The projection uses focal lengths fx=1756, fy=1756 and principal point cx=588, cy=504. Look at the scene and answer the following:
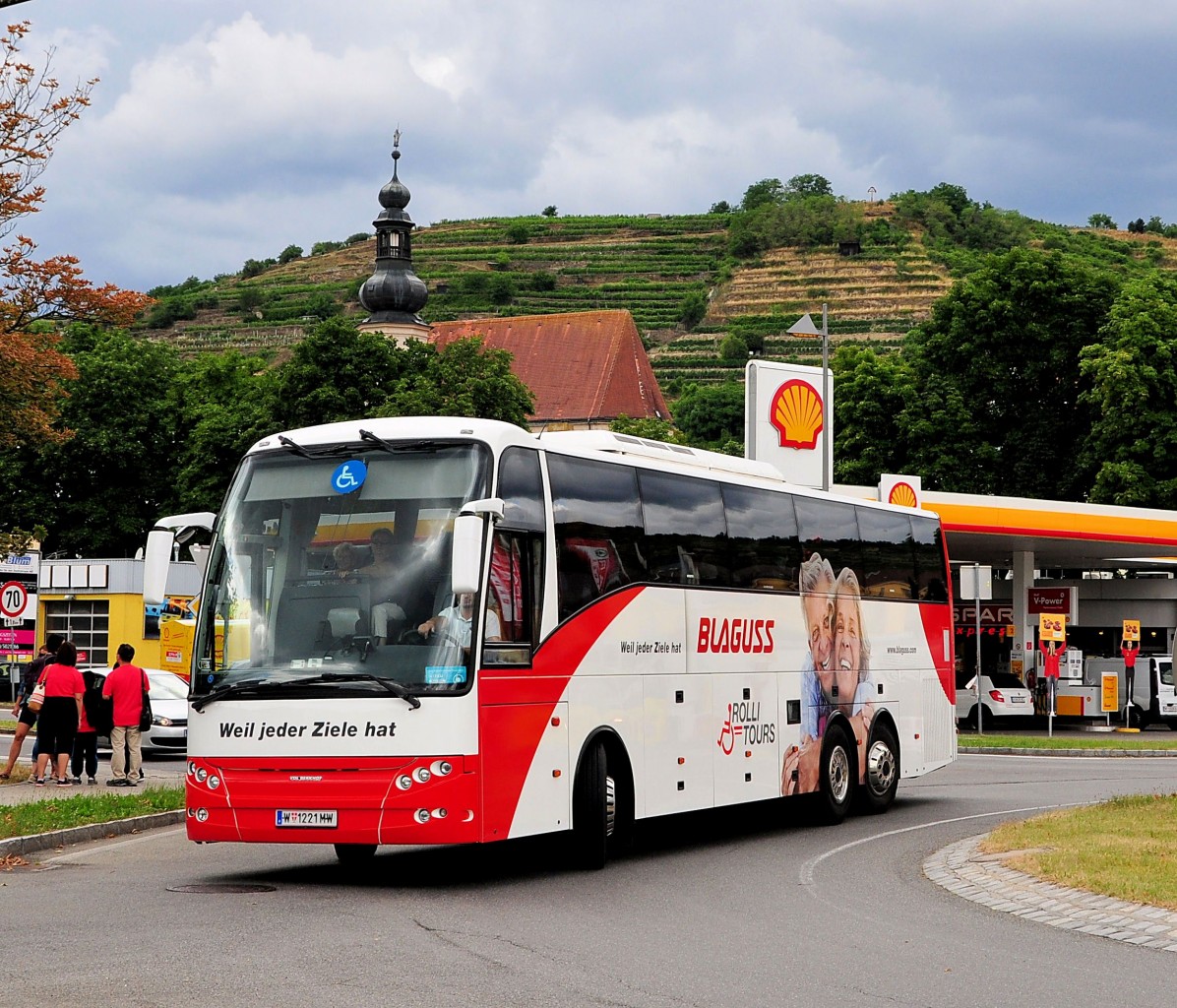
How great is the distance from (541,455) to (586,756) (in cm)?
238

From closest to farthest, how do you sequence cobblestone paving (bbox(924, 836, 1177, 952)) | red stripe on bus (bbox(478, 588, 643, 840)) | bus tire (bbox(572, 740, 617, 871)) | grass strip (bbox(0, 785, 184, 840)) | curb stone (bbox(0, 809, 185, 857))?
cobblestone paving (bbox(924, 836, 1177, 952)) < red stripe on bus (bbox(478, 588, 643, 840)) < bus tire (bbox(572, 740, 617, 871)) < curb stone (bbox(0, 809, 185, 857)) < grass strip (bbox(0, 785, 184, 840))

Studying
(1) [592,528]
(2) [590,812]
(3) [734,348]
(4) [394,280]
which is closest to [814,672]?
(1) [592,528]

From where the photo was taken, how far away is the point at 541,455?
13.7m

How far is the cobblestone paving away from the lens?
10.5m

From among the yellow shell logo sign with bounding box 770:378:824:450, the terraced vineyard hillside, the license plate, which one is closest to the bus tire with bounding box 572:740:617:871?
the license plate

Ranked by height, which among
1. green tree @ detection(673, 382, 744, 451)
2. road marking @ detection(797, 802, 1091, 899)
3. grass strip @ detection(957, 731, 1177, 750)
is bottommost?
grass strip @ detection(957, 731, 1177, 750)

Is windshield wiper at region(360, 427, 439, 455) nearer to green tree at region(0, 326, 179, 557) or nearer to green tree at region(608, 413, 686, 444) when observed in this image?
green tree at region(0, 326, 179, 557)

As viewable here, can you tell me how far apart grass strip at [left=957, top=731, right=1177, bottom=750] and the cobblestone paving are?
62.7ft

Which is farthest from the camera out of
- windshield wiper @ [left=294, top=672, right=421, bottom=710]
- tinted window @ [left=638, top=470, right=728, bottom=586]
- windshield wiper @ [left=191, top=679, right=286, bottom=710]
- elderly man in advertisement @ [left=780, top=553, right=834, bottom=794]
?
elderly man in advertisement @ [left=780, top=553, right=834, bottom=794]

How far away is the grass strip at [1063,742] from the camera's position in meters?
32.9

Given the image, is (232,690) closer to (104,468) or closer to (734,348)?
(104,468)

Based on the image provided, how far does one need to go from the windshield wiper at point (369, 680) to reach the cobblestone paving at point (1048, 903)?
13.7ft

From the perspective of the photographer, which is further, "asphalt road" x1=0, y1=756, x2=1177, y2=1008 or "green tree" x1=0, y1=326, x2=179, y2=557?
"green tree" x1=0, y1=326, x2=179, y2=557

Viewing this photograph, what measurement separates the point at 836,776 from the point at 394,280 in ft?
279
